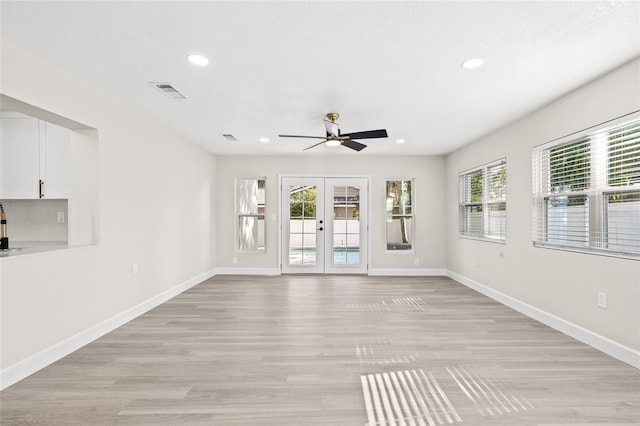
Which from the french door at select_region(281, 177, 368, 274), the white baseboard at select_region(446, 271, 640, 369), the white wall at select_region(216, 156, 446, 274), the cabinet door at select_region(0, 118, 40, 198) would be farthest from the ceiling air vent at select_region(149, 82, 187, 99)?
the white baseboard at select_region(446, 271, 640, 369)

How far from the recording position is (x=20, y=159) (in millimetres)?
3328

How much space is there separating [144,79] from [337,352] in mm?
3009

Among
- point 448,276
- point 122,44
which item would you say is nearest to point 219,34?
point 122,44

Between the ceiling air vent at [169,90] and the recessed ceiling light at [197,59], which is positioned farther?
the ceiling air vent at [169,90]

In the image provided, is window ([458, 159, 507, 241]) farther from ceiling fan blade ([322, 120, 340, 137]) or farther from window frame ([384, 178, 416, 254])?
ceiling fan blade ([322, 120, 340, 137])

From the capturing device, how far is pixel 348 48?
7.48 ft

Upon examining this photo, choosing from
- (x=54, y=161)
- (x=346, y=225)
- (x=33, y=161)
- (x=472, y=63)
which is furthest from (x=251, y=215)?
(x=472, y=63)

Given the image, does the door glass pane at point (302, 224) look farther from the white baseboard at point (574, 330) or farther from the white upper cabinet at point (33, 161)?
the white upper cabinet at point (33, 161)

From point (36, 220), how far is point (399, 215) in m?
5.69

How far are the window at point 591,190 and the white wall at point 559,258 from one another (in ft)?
0.32

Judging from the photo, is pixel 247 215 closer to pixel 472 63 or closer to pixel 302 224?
pixel 302 224

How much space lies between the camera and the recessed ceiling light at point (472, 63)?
245 centimetres

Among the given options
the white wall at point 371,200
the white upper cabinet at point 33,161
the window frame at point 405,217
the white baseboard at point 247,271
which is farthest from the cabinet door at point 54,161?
the window frame at point 405,217

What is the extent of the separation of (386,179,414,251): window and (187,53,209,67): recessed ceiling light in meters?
4.60
